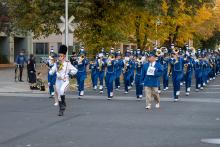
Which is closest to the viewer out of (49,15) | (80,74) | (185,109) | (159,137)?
(159,137)

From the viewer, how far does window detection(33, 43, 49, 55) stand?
2830 inches

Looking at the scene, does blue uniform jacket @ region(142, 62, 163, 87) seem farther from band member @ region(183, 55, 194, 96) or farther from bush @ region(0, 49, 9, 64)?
bush @ region(0, 49, 9, 64)

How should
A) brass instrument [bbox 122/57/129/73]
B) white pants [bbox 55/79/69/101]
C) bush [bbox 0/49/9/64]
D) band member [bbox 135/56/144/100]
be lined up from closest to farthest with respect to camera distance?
white pants [bbox 55/79/69/101]
band member [bbox 135/56/144/100]
brass instrument [bbox 122/57/129/73]
bush [bbox 0/49/9/64]

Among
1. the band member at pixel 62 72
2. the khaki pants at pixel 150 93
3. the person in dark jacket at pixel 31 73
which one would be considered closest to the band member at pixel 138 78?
the khaki pants at pixel 150 93

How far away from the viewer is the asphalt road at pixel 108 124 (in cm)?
1030

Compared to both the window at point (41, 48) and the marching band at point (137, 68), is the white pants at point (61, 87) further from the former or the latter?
the window at point (41, 48)

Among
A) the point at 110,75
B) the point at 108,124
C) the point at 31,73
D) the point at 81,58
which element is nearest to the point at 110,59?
the point at 110,75

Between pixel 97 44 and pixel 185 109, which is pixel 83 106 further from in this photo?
pixel 97 44

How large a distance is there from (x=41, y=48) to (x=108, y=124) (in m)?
60.2

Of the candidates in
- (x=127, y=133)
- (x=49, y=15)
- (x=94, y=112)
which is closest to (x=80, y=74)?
(x=94, y=112)

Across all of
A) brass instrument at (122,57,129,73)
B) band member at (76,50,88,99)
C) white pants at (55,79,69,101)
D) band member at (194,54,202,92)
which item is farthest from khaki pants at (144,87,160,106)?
band member at (194,54,202,92)

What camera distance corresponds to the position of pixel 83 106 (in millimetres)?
17312

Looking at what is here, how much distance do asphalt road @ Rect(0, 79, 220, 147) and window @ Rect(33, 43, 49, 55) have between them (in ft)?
174

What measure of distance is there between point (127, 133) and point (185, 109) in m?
5.47
